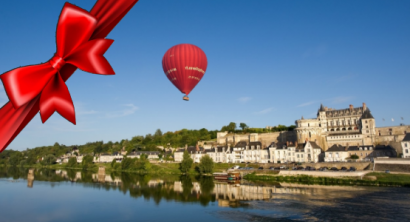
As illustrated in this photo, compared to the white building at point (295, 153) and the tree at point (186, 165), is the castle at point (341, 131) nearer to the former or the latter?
the white building at point (295, 153)

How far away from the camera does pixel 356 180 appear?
34344 millimetres

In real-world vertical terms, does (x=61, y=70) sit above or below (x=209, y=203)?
above

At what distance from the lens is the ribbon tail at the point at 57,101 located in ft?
7.23

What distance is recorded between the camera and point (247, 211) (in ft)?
73.2

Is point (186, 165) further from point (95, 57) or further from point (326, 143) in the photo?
point (95, 57)

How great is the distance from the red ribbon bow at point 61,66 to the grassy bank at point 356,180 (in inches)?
1450

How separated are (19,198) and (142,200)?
12.6 m

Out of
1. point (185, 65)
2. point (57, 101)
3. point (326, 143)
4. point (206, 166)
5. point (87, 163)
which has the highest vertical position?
point (185, 65)

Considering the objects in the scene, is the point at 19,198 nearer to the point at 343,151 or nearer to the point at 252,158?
the point at 252,158

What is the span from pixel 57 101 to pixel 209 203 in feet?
84.3

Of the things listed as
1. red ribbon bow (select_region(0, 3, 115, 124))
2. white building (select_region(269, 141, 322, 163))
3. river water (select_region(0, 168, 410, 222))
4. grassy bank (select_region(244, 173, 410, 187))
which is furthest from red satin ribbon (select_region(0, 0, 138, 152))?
white building (select_region(269, 141, 322, 163))

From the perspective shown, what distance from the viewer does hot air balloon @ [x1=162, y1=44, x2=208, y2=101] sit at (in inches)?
886

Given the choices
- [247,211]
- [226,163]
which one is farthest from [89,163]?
[247,211]

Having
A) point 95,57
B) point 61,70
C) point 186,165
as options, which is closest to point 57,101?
point 61,70
